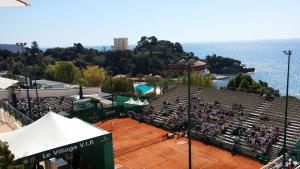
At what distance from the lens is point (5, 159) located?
44.5ft

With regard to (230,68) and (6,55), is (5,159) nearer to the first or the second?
(6,55)

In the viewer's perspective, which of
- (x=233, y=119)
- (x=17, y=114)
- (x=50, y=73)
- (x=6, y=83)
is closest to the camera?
(x=233, y=119)

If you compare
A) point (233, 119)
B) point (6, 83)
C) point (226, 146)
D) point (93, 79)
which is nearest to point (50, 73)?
point (93, 79)

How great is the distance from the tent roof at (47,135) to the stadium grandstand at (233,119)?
1463cm

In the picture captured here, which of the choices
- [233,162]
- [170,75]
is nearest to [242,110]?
[233,162]

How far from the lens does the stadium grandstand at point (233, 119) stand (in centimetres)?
2825

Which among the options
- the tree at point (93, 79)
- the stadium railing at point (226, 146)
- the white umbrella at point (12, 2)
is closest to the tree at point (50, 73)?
the tree at point (93, 79)

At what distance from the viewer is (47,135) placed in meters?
19.8

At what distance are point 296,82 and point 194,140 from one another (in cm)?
11396

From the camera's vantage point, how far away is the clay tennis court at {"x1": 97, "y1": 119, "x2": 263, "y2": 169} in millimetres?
25906

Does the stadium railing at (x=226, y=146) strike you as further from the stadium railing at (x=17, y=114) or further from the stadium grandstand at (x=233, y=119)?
the stadium railing at (x=17, y=114)

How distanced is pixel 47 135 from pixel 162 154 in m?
12.0

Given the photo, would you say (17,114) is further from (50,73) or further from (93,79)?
(50,73)

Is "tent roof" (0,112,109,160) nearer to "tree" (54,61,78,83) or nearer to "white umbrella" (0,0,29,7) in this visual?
"white umbrella" (0,0,29,7)
